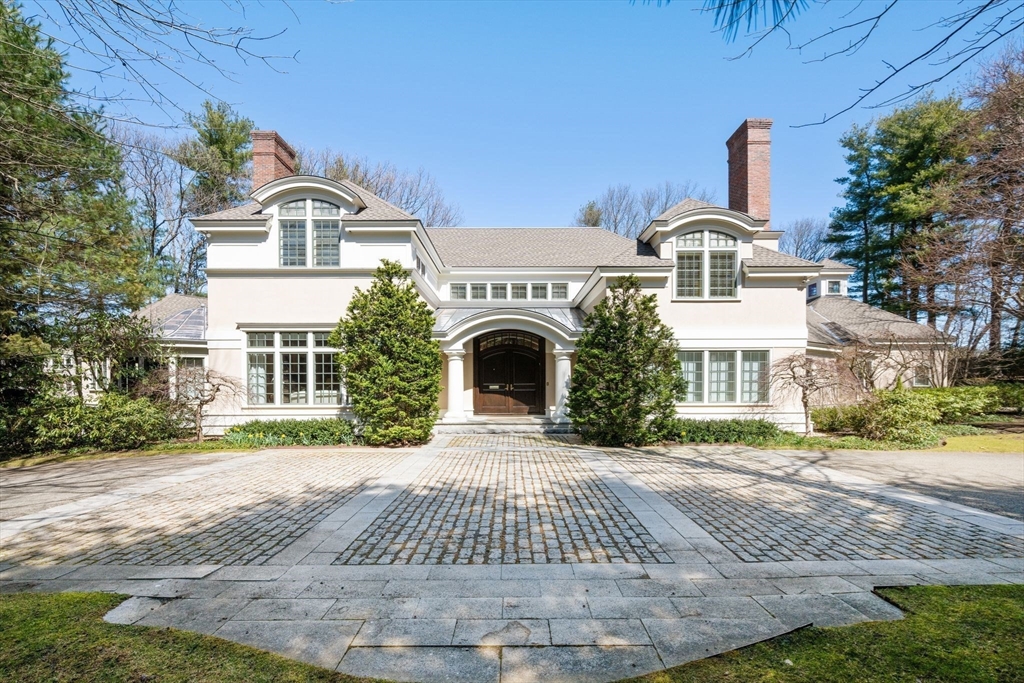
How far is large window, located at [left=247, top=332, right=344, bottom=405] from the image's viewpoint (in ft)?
46.9

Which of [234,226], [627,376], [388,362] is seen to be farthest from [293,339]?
[627,376]

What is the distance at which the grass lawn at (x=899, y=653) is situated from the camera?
283 centimetres

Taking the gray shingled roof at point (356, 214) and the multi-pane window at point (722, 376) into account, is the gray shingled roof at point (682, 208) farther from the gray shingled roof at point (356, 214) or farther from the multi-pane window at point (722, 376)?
the gray shingled roof at point (356, 214)

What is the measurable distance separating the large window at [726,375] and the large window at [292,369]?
483 inches

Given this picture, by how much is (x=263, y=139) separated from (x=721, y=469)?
19159mm

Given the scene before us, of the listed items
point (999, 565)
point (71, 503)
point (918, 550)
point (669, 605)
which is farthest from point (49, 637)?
point (999, 565)

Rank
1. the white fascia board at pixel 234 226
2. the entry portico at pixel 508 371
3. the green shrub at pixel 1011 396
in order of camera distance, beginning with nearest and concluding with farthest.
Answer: the white fascia board at pixel 234 226
the entry portico at pixel 508 371
the green shrub at pixel 1011 396

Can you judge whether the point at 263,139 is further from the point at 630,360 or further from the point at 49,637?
the point at 49,637

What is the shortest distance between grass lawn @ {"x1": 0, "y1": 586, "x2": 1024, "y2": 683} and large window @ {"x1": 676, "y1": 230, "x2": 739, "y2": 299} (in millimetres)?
12612

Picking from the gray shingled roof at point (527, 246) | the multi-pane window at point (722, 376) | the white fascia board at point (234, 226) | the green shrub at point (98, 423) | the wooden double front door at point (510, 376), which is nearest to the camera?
the green shrub at point (98, 423)

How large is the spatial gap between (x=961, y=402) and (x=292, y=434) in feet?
80.4

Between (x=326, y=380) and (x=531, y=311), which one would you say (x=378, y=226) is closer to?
(x=326, y=380)

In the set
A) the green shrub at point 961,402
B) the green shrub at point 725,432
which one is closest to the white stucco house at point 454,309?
the green shrub at point 725,432

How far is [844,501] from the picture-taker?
7.16 meters
